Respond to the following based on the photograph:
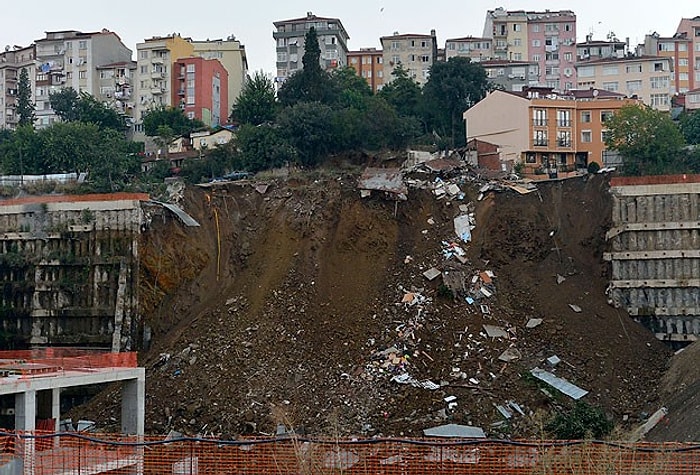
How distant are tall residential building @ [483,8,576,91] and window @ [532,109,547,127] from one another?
24.1m

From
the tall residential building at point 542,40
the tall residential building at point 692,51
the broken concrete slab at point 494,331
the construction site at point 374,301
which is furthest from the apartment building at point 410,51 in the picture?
the broken concrete slab at point 494,331

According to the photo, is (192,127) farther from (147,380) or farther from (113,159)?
(147,380)

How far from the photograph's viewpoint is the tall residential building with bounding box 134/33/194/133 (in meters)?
63.1

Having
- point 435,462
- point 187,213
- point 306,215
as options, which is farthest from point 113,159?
point 435,462

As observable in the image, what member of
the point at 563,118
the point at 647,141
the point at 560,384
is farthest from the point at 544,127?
the point at 560,384

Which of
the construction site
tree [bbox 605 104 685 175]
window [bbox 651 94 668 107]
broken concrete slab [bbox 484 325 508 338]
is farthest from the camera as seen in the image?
window [bbox 651 94 668 107]

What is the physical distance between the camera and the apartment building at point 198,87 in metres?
61.6

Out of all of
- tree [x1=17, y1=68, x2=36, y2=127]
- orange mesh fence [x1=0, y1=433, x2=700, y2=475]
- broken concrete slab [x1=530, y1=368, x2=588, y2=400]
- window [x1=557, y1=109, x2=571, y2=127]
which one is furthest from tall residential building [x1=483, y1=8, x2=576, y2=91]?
orange mesh fence [x1=0, y1=433, x2=700, y2=475]

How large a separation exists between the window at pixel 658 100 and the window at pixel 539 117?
72.5 feet

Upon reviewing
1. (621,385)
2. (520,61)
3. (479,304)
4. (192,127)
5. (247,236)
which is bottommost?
(621,385)

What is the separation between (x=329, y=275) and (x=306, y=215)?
3.00m

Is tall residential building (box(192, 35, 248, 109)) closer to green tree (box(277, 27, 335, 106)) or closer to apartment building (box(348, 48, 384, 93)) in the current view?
apartment building (box(348, 48, 384, 93))

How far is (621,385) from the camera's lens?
28.0 meters

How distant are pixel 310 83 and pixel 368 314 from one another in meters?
22.3
